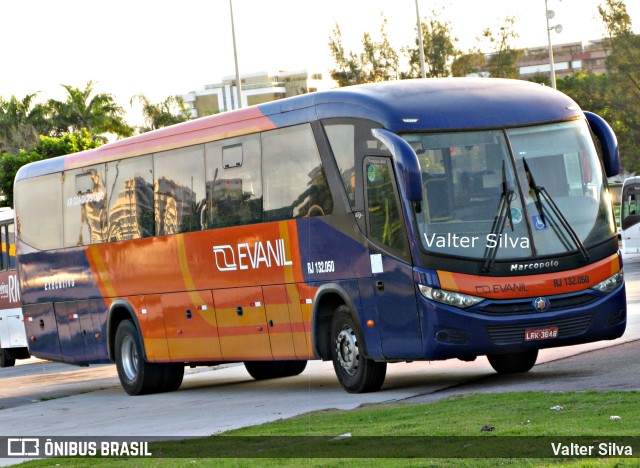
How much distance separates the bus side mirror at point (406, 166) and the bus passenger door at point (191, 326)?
4413 mm

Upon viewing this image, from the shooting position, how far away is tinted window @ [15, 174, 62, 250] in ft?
71.7

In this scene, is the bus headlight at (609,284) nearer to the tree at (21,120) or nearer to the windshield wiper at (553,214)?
the windshield wiper at (553,214)

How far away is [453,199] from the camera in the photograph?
1484 cm

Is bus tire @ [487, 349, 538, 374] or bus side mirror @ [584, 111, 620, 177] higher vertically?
bus side mirror @ [584, 111, 620, 177]

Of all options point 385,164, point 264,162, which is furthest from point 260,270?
point 385,164

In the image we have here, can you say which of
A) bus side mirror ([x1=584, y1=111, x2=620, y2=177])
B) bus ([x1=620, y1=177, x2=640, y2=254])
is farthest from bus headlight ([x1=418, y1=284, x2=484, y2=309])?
bus ([x1=620, y1=177, x2=640, y2=254])

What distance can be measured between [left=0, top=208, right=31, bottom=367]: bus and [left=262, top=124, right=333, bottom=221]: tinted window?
14452 millimetres

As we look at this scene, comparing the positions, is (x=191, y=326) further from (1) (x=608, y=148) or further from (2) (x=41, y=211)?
(1) (x=608, y=148)

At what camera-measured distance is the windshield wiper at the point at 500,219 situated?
14.7m

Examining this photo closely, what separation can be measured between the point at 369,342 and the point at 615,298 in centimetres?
265

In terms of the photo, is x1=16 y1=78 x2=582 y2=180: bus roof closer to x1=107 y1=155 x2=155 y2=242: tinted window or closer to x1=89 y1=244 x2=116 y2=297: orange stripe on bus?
x1=107 y1=155 x2=155 y2=242: tinted window

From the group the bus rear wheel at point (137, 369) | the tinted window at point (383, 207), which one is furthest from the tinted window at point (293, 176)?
the bus rear wheel at point (137, 369)

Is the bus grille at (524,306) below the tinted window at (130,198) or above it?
below

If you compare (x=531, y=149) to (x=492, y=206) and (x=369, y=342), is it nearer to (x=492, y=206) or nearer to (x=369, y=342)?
(x=492, y=206)
